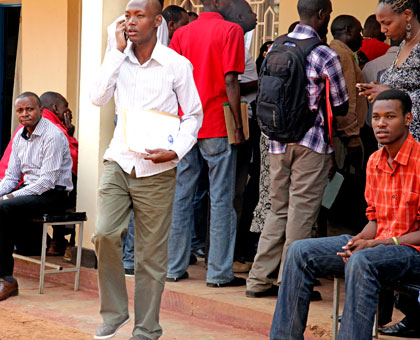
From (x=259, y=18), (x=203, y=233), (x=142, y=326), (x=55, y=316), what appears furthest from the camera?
(x=259, y=18)

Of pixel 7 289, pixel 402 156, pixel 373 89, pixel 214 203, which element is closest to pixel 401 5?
pixel 373 89

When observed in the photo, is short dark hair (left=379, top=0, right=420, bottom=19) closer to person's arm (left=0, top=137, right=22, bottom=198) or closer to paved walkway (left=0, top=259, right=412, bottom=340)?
paved walkway (left=0, top=259, right=412, bottom=340)

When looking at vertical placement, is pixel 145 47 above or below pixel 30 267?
above

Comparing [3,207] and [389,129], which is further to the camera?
[3,207]

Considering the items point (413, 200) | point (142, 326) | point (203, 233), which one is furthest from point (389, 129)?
point (203, 233)

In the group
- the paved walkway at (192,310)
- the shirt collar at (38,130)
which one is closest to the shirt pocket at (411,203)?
the paved walkway at (192,310)

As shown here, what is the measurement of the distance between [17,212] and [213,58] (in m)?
2.04

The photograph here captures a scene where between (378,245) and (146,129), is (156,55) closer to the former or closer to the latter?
(146,129)

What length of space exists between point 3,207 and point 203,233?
6.03 feet

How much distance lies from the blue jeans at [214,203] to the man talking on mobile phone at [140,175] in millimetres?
1291

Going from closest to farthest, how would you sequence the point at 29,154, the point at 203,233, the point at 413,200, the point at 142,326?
the point at 413,200 < the point at 142,326 < the point at 29,154 < the point at 203,233

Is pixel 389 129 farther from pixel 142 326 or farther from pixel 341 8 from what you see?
pixel 341 8

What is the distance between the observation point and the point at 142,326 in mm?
4715

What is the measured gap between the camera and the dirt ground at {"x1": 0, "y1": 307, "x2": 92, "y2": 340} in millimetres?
5156
